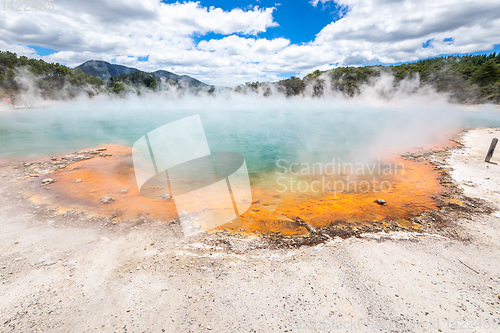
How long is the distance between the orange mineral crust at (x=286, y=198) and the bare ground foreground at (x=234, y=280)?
65cm

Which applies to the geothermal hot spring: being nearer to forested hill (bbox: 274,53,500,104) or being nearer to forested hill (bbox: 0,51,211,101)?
forested hill (bbox: 0,51,211,101)

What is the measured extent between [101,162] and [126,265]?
309 inches

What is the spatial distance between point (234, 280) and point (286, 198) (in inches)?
154

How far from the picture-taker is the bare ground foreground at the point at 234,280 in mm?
2998

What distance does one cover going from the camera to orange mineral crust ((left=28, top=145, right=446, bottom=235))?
5668mm

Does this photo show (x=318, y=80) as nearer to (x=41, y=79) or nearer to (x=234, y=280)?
(x=41, y=79)

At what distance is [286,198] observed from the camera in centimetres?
719

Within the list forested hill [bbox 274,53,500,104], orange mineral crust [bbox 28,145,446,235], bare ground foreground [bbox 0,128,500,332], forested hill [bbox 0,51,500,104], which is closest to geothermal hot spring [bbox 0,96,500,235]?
orange mineral crust [bbox 28,145,446,235]

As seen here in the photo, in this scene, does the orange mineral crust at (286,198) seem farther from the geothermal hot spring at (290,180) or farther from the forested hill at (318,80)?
the forested hill at (318,80)

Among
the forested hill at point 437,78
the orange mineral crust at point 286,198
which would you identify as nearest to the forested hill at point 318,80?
the forested hill at point 437,78

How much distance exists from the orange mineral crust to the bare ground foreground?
651 millimetres

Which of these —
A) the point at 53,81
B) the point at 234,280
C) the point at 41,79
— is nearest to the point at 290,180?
the point at 234,280

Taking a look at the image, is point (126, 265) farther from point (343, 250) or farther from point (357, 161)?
point (357, 161)

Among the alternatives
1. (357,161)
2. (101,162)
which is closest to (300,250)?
(357,161)
